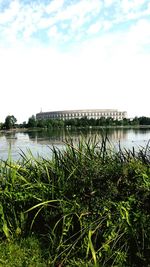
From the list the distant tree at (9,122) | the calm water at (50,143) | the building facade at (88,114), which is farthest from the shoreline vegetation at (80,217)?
the building facade at (88,114)

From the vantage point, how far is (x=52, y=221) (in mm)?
3773

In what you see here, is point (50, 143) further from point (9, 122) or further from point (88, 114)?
point (88, 114)

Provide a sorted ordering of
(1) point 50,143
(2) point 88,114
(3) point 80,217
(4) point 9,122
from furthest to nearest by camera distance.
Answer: (2) point 88,114, (4) point 9,122, (1) point 50,143, (3) point 80,217

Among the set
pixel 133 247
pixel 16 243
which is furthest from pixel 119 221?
pixel 16 243

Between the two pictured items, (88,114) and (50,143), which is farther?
(88,114)

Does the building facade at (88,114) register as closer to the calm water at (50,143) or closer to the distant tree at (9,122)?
the distant tree at (9,122)

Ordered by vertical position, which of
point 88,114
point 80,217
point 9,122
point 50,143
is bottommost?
point 50,143

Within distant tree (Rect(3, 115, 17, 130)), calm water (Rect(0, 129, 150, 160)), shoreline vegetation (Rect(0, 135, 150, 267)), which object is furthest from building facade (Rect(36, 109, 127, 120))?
shoreline vegetation (Rect(0, 135, 150, 267))

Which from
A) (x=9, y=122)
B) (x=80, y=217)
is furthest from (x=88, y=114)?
(x=80, y=217)

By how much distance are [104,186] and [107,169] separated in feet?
1.02

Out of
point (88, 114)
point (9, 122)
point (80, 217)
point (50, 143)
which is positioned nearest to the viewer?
point (80, 217)

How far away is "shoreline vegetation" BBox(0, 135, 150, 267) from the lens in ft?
10.8

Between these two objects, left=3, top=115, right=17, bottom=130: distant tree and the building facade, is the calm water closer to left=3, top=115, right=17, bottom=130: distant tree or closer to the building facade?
left=3, top=115, right=17, bottom=130: distant tree

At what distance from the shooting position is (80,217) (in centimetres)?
338
